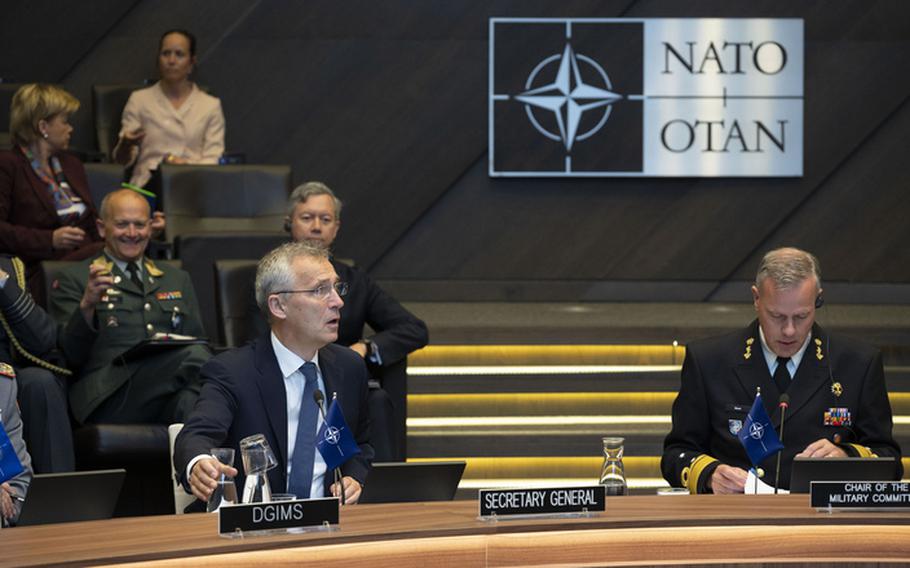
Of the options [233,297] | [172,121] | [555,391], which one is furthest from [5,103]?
[555,391]

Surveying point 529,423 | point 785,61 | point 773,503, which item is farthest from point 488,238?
point 773,503

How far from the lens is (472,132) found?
8.14m

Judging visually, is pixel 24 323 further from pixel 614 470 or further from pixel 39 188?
pixel 614 470

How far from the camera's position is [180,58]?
7195 millimetres

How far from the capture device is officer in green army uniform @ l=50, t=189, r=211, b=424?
4.88 metres

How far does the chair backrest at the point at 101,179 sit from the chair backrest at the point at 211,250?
0.73 meters

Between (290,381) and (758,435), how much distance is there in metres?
1.12

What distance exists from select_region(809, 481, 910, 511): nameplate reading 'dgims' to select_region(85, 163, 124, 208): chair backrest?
177 inches

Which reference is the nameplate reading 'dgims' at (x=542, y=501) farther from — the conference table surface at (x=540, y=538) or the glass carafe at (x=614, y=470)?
the glass carafe at (x=614, y=470)

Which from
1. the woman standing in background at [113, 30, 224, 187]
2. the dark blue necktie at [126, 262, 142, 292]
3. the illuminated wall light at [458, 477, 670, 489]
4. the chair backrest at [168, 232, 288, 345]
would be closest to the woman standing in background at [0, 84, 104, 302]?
the chair backrest at [168, 232, 288, 345]

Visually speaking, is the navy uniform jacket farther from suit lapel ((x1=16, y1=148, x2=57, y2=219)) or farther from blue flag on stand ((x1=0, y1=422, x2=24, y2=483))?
blue flag on stand ((x1=0, y1=422, x2=24, y2=483))

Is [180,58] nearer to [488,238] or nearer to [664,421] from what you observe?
[488,238]

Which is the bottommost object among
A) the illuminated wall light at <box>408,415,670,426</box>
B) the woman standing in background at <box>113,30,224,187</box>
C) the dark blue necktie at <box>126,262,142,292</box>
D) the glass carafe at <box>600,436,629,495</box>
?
the illuminated wall light at <box>408,415,670,426</box>

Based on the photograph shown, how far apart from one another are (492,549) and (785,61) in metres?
5.83
